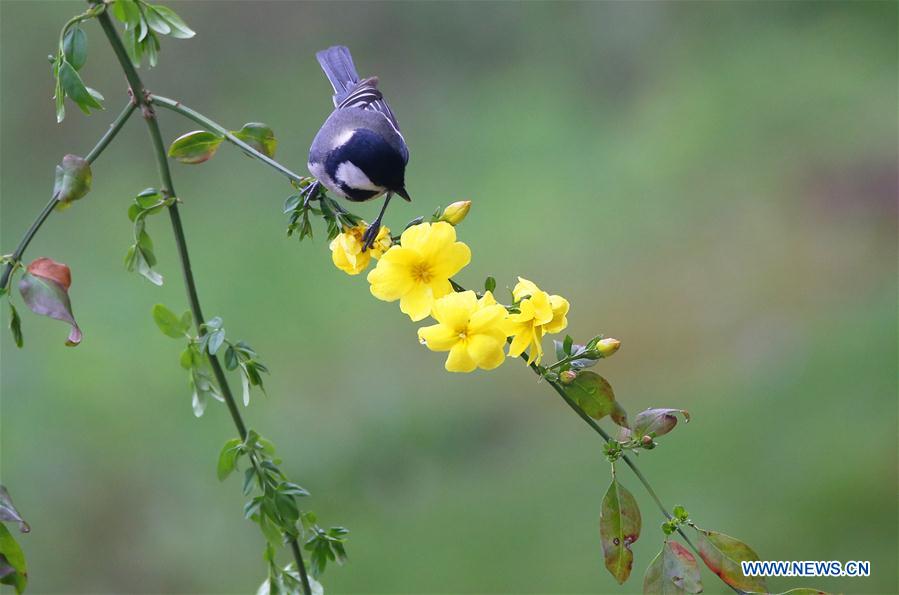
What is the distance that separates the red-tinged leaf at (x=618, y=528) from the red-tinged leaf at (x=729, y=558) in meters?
0.07

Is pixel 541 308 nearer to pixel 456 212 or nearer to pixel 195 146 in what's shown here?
pixel 456 212

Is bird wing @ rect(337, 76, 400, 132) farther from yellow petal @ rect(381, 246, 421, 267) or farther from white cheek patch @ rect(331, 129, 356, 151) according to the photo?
yellow petal @ rect(381, 246, 421, 267)

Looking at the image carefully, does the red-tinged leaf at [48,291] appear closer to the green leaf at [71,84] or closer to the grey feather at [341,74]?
the green leaf at [71,84]

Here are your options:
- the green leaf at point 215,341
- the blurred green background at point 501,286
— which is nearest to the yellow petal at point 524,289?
the green leaf at point 215,341

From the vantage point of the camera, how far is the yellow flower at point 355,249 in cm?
100

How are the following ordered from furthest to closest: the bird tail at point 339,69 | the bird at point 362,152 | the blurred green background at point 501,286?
the blurred green background at point 501,286 < the bird tail at point 339,69 < the bird at point 362,152

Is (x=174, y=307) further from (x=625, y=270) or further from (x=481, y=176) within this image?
(x=625, y=270)

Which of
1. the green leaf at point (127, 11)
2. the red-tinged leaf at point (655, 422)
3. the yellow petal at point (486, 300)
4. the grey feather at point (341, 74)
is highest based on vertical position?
the grey feather at point (341, 74)

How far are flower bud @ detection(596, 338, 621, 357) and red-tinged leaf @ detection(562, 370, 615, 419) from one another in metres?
0.06

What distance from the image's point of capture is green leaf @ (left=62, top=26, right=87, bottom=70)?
95cm

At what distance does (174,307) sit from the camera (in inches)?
118

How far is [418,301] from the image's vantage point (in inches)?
38.9

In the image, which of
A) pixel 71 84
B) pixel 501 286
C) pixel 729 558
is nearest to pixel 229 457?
pixel 71 84

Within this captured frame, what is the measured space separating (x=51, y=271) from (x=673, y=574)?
688mm
